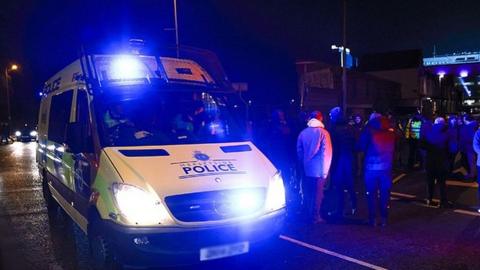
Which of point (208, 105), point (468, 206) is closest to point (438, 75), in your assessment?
point (468, 206)

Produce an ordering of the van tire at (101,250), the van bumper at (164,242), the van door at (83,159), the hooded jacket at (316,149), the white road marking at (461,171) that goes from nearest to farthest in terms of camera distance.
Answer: the van bumper at (164,242) → the van tire at (101,250) → the van door at (83,159) → the hooded jacket at (316,149) → the white road marking at (461,171)

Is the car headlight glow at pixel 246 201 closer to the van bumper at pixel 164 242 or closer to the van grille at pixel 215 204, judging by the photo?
the van grille at pixel 215 204

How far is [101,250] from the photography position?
15.3ft

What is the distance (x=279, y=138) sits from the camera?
822 centimetres

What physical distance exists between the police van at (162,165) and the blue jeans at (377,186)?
2.20m

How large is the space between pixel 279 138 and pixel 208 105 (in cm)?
262

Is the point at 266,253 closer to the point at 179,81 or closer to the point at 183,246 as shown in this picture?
the point at 183,246

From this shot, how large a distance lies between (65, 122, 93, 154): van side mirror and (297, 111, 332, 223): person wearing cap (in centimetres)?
342

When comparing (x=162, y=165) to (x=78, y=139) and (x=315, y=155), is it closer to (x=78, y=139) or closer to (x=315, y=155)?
(x=78, y=139)

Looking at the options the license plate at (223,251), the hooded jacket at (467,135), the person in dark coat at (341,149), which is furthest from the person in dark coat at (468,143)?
the license plate at (223,251)

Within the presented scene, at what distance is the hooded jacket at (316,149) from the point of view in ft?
22.7


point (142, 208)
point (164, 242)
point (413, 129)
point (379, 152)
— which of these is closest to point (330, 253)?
point (379, 152)

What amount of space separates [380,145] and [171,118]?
125 inches

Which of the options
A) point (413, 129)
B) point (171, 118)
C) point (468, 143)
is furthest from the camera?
point (413, 129)
